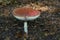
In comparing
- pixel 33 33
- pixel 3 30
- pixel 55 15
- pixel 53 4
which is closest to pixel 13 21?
pixel 3 30

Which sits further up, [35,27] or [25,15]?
[25,15]

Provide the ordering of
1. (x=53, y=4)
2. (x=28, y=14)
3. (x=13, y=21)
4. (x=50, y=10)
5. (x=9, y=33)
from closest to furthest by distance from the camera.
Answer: (x=28, y=14)
(x=9, y=33)
(x=13, y=21)
(x=50, y=10)
(x=53, y=4)

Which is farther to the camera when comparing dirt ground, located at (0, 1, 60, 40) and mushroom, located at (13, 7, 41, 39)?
dirt ground, located at (0, 1, 60, 40)

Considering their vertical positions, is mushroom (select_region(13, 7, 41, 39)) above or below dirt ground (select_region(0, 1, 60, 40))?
above

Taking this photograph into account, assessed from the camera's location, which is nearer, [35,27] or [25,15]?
[25,15]

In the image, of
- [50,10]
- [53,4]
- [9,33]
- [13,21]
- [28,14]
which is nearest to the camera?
[28,14]

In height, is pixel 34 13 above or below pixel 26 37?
above

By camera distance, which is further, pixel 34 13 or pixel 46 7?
pixel 46 7

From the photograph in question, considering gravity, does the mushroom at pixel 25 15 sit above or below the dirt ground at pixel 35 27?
above

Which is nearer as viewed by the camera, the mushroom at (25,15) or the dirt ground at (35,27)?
the mushroom at (25,15)

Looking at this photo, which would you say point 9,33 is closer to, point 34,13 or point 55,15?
point 34,13
